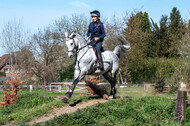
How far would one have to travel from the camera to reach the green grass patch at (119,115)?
687 centimetres

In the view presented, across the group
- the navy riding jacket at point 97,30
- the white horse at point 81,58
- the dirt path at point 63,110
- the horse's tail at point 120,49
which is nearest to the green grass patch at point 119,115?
the dirt path at point 63,110

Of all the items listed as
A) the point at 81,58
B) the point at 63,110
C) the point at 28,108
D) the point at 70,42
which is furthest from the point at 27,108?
the point at 70,42

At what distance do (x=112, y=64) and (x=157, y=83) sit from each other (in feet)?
30.8

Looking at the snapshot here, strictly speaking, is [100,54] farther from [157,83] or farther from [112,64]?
[157,83]

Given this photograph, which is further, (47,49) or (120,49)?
(47,49)

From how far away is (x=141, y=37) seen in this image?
2998 cm

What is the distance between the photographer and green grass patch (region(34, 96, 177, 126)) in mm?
6867

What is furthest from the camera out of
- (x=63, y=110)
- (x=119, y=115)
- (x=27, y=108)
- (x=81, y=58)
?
(x=27, y=108)

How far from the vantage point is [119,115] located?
746 centimetres

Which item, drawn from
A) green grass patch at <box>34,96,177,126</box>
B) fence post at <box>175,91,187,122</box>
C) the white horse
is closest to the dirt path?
the white horse

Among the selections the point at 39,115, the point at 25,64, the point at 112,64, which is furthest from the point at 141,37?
the point at 39,115

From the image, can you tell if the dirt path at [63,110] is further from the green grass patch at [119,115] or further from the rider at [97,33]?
the rider at [97,33]

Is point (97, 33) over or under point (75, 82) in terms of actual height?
over

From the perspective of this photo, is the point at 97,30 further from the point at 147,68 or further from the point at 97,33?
the point at 147,68
